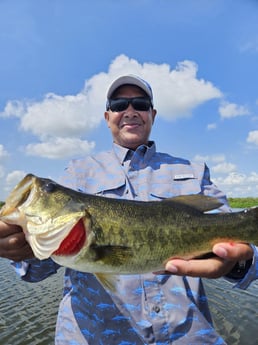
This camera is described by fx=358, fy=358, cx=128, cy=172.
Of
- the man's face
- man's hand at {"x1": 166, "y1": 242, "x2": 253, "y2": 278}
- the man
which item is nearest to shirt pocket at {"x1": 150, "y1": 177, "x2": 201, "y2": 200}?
the man

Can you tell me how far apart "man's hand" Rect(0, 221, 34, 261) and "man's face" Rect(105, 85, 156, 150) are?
1947mm

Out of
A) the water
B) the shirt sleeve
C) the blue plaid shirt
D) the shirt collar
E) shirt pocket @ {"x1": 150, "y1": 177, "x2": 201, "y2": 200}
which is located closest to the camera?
the blue plaid shirt

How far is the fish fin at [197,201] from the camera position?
3.45 m

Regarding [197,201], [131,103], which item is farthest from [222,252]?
[131,103]

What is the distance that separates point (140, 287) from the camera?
11.6ft

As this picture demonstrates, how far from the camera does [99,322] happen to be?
3.49 m

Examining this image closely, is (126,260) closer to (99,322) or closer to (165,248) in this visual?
(165,248)

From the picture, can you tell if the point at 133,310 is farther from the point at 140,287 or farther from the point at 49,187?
the point at 49,187

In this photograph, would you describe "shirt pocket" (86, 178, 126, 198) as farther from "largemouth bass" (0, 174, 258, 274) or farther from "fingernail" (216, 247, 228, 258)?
"fingernail" (216, 247, 228, 258)

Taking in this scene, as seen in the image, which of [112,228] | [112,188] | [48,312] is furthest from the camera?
[48,312]

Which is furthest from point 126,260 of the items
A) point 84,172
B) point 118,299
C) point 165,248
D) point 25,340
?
point 25,340

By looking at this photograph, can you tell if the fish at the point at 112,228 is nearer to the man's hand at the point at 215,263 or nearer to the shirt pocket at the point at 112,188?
the man's hand at the point at 215,263

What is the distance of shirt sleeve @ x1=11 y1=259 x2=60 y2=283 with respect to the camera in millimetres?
3652

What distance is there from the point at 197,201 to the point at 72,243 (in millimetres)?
1294
